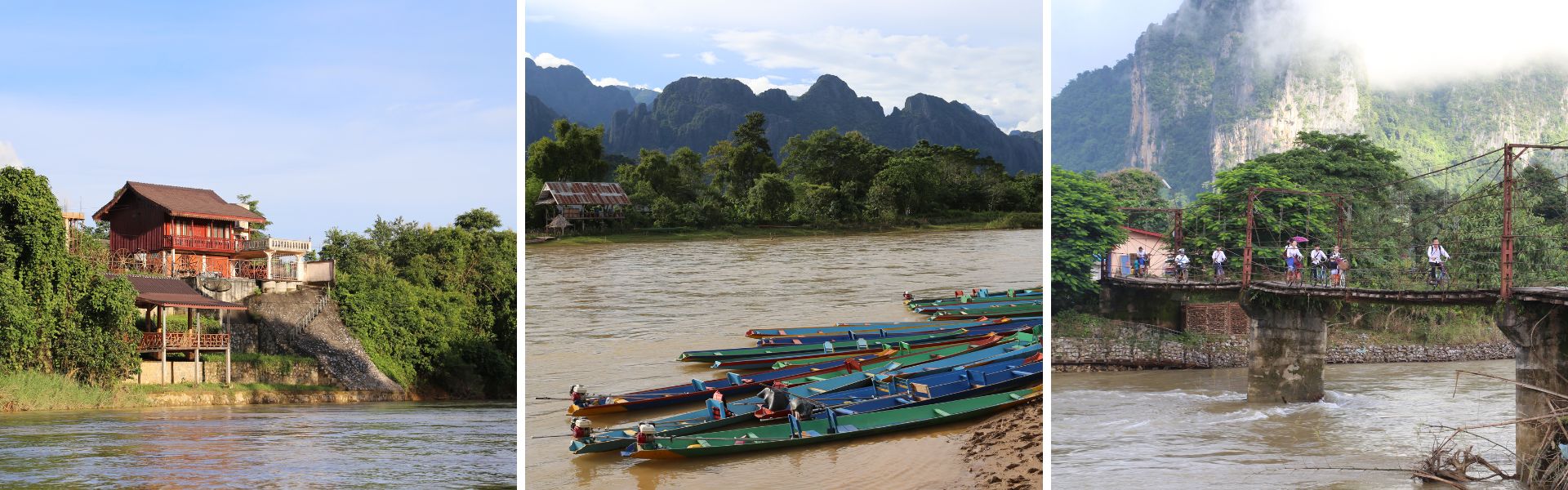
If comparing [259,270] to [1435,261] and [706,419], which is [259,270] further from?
[1435,261]

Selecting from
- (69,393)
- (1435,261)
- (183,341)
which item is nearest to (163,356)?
(183,341)

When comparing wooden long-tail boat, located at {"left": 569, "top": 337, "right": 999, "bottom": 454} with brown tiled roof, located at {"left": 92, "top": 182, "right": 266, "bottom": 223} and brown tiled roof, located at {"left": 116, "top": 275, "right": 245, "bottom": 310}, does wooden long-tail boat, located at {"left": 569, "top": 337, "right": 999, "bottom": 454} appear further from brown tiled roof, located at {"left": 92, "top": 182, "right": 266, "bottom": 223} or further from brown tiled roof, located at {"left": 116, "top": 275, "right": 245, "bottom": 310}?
brown tiled roof, located at {"left": 92, "top": 182, "right": 266, "bottom": 223}

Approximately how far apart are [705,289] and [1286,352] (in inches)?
202

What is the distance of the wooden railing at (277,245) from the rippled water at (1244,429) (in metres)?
7.66

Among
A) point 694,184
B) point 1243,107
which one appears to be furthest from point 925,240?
point 1243,107

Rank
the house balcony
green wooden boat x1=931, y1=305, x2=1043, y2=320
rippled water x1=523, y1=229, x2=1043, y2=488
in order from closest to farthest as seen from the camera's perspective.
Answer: rippled water x1=523, y1=229, x2=1043, y2=488 → green wooden boat x1=931, y1=305, x2=1043, y2=320 → the house balcony

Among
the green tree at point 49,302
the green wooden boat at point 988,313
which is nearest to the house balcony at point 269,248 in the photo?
the green tree at point 49,302

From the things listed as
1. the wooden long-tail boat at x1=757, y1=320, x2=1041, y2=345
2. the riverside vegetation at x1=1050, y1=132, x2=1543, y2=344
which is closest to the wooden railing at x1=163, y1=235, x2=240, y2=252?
the wooden long-tail boat at x1=757, y1=320, x2=1041, y2=345

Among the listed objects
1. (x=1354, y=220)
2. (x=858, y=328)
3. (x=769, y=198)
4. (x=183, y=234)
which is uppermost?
(x=769, y=198)

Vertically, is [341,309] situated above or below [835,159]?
below

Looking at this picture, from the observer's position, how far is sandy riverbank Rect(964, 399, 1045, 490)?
6441mm

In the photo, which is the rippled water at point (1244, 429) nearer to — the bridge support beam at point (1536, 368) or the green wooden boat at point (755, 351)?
the bridge support beam at point (1536, 368)

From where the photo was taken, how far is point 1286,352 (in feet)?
30.1

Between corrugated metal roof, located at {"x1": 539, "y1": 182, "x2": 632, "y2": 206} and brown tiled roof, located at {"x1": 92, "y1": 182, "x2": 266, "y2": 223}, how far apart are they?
3474 millimetres
